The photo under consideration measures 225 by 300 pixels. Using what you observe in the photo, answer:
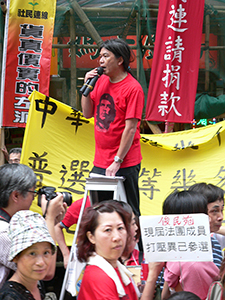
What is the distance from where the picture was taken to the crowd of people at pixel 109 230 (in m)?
1.77

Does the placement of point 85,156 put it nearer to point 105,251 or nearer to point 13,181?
point 13,181

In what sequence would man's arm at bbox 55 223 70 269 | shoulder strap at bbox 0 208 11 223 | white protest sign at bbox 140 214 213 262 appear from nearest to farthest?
white protest sign at bbox 140 214 213 262, shoulder strap at bbox 0 208 11 223, man's arm at bbox 55 223 70 269

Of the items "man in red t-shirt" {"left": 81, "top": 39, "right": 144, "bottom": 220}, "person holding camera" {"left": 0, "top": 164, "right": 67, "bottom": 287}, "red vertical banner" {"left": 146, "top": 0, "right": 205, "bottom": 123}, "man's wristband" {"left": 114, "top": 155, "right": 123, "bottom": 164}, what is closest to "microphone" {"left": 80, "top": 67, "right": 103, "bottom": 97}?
"man in red t-shirt" {"left": 81, "top": 39, "right": 144, "bottom": 220}

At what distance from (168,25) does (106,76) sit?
290cm

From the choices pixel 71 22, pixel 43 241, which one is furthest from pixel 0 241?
pixel 71 22

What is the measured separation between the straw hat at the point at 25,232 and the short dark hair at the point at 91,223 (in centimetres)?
23

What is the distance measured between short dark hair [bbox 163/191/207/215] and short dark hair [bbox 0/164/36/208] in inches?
32.3

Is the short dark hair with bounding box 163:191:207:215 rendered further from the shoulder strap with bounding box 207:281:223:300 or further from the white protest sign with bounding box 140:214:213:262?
the shoulder strap with bounding box 207:281:223:300

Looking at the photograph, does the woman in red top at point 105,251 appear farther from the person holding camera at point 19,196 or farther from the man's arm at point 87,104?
the man's arm at point 87,104

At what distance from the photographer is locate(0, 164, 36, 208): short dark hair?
7.25 feet

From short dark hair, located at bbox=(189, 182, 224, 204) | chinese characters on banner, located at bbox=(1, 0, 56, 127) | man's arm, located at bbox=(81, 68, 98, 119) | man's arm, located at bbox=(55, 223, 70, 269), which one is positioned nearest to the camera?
short dark hair, located at bbox=(189, 182, 224, 204)

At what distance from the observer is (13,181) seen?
2.25 m

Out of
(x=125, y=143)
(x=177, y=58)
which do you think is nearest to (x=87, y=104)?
(x=125, y=143)

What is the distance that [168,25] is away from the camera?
569cm
